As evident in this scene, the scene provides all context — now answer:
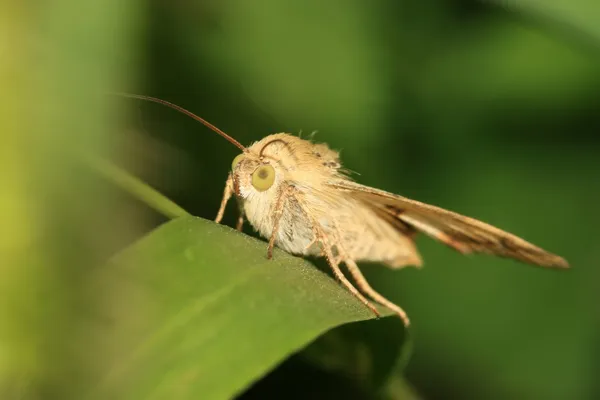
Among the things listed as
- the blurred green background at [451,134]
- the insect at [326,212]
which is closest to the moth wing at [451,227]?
the insect at [326,212]

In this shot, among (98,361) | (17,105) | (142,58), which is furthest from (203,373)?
(17,105)

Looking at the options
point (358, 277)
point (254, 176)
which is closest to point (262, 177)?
point (254, 176)

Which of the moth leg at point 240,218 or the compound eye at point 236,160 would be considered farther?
the moth leg at point 240,218

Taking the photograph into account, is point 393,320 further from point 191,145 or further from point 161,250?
point 161,250

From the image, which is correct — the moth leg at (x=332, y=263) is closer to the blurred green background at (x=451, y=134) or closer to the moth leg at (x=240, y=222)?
the moth leg at (x=240, y=222)

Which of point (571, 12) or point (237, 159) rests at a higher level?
point (571, 12)

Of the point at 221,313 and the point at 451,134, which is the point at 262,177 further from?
the point at 451,134

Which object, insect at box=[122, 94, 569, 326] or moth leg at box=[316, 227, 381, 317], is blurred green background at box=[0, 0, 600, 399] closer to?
insect at box=[122, 94, 569, 326]

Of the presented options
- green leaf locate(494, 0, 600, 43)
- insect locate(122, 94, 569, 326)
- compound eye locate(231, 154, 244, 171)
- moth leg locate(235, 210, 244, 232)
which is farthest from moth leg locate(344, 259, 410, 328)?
green leaf locate(494, 0, 600, 43)
